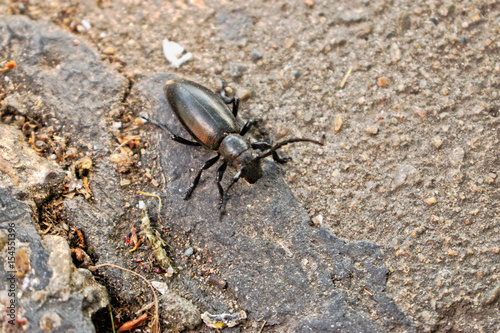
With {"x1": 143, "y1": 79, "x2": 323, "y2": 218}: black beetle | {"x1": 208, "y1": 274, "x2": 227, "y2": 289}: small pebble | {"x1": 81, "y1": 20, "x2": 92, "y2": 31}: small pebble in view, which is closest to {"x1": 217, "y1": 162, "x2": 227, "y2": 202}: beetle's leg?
{"x1": 143, "y1": 79, "x2": 323, "y2": 218}: black beetle

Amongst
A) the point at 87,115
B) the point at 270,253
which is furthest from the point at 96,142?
the point at 270,253

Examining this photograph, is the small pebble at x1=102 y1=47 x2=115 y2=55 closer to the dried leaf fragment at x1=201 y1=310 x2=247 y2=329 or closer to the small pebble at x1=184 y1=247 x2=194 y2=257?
the small pebble at x1=184 y1=247 x2=194 y2=257

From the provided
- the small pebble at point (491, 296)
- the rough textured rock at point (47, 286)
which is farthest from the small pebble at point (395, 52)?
the rough textured rock at point (47, 286)

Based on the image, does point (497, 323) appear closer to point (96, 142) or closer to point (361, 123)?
point (361, 123)

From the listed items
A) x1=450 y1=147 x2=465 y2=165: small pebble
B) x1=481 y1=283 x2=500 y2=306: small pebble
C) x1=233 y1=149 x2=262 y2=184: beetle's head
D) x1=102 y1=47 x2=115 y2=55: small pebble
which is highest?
x1=102 y1=47 x2=115 y2=55: small pebble

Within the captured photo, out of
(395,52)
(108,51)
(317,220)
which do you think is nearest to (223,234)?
(317,220)

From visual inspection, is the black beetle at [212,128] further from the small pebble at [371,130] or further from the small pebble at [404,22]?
the small pebble at [404,22]
